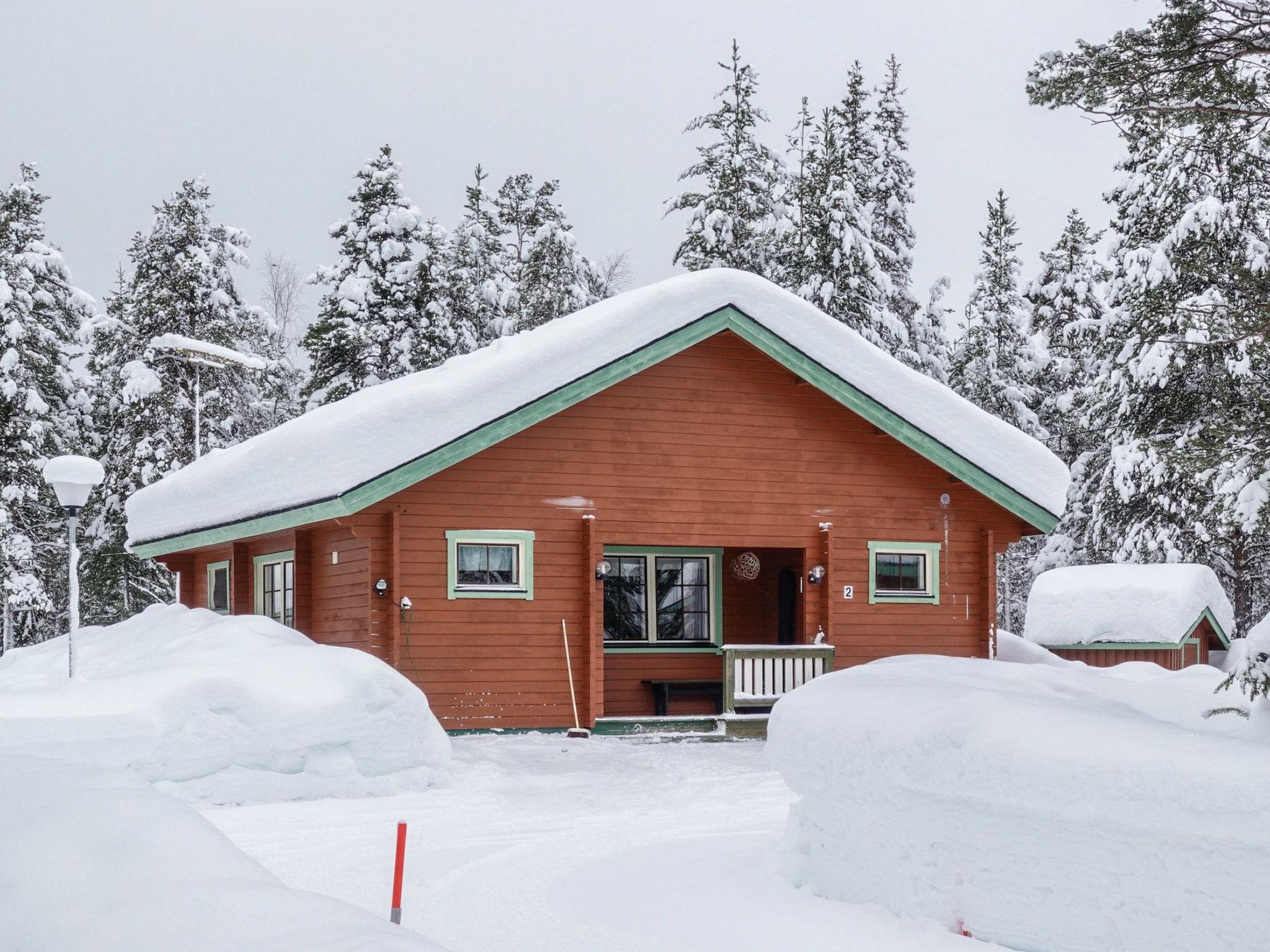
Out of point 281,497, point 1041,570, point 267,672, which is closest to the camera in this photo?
point 267,672

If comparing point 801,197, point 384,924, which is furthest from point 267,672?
point 801,197

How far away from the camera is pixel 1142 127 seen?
10.1 meters

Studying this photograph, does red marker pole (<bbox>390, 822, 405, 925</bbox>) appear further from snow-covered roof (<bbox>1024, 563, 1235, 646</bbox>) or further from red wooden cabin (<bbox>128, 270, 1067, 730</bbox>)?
snow-covered roof (<bbox>1024, 563, 1235, 646</bbox>)

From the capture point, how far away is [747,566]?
20469mm

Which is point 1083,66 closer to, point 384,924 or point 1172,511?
point 384,924

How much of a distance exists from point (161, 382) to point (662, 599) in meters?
18.5

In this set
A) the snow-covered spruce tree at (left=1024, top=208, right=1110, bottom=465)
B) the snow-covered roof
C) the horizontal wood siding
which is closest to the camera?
the horizontal wood siding

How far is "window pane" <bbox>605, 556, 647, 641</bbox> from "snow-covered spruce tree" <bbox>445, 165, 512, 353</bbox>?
17.1m

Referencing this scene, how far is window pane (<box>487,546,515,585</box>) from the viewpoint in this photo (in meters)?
17.5

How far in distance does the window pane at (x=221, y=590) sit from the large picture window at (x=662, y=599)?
248 inches

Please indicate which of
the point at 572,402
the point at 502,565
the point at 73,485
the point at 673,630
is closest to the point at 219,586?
the point at 502,565

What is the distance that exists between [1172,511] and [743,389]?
44.9 ft

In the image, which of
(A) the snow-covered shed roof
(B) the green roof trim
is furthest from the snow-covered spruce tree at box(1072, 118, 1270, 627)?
(A) the snow-covered shed roof

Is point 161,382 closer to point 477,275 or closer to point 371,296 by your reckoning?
point 371,296
